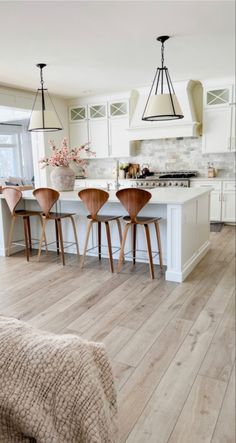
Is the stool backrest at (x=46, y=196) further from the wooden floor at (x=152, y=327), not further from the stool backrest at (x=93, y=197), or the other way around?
the wooden floor at (x=152, y=327)

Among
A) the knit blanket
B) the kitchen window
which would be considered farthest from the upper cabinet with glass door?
the kitchen window

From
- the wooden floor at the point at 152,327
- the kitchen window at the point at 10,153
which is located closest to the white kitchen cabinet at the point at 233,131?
the wooden floor at the point at 152,327

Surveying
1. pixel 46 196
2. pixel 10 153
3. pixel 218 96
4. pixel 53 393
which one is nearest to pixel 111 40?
pixel 46 196

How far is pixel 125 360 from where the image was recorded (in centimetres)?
218

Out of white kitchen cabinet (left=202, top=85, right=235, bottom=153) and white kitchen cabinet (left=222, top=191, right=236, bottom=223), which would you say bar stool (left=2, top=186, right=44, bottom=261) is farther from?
white kitchen cabinet (left=202, top=85, right=235, bottom=153)

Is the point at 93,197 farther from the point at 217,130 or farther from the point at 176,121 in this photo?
the point at 217,130

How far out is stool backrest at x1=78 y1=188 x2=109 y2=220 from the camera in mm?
3729

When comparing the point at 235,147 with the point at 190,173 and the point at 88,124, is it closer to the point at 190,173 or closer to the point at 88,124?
the point at 190,173

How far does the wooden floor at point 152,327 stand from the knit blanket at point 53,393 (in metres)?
1.01

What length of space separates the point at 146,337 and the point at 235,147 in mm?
4711

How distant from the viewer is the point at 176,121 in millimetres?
6453

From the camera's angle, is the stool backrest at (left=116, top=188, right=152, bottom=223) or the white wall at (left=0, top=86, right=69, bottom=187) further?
the white wall at (left=0, top=86, right=69, bottom=187)

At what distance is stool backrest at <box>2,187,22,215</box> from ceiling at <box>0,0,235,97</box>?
1706 millimetres

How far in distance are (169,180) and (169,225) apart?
324 centimetres
